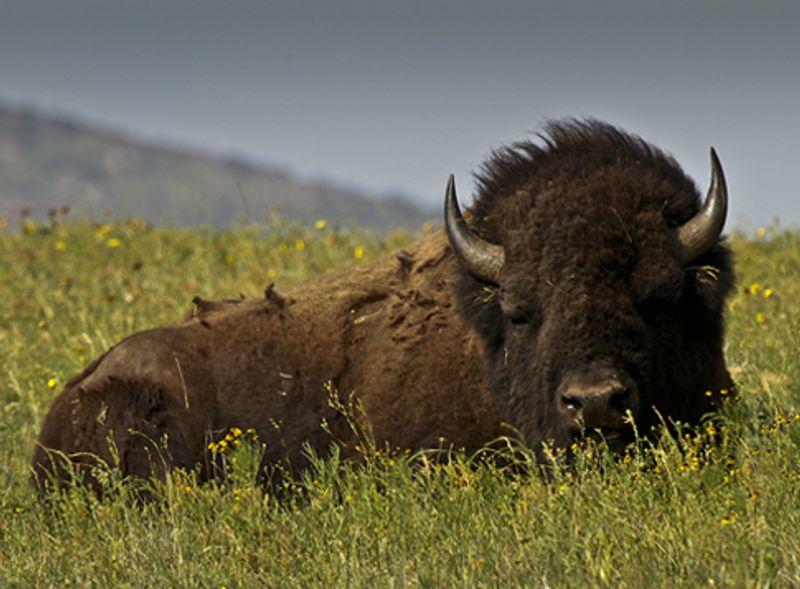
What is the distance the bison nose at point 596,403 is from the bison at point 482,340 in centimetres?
1

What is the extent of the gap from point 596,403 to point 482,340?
52.2 inches

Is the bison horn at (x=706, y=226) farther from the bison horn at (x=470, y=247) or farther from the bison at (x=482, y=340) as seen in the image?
the bison horn at (x=470, y=247)

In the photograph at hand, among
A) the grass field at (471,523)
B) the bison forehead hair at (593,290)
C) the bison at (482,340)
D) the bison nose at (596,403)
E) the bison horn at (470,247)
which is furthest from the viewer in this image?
the bison horn at (470,247)

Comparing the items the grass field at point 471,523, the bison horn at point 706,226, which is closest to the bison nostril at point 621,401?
the grass field at point 471,523

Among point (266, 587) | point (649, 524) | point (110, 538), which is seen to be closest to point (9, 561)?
point (110, 538)

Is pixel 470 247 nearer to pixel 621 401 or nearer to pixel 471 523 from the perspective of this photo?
pixel 621 401

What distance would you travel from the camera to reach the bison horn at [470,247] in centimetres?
797

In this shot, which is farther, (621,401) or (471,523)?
(621,401)

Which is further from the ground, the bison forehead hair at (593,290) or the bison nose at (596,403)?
the bison forehead hair at (593,290)

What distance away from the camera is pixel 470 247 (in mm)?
8039

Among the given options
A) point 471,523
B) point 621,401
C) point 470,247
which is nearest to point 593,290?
point 621,401

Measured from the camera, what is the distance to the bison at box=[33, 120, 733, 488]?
7.43 meters

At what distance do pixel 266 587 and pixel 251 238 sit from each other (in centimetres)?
1091

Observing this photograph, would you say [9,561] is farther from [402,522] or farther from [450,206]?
[450,206]
